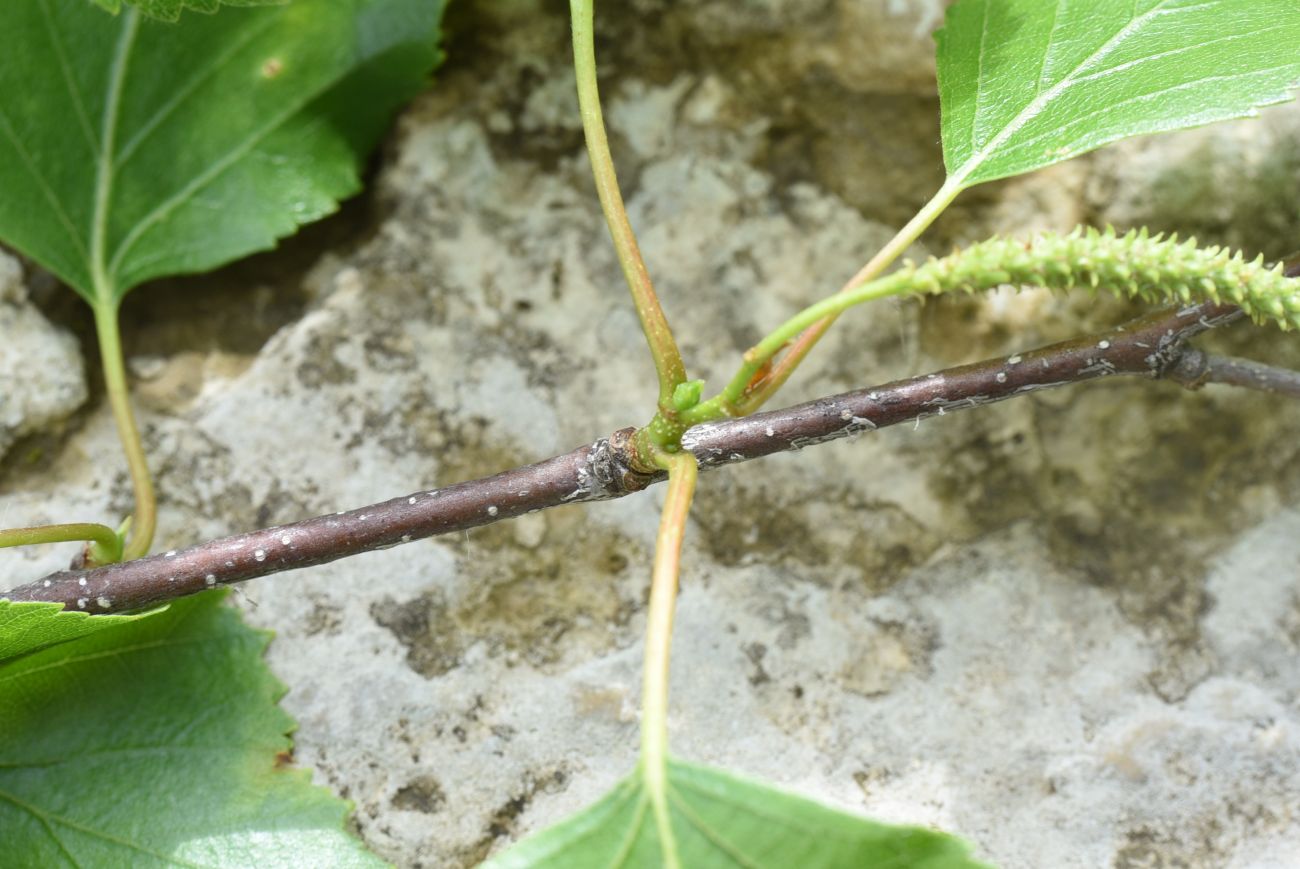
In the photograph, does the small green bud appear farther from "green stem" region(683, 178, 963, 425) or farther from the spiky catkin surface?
the spiky catkin surface

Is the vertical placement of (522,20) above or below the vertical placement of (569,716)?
above

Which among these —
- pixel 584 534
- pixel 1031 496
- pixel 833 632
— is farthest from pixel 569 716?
pixel 1031 496

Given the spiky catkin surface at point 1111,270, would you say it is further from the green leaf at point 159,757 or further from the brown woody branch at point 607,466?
the green leaf at point 159,757

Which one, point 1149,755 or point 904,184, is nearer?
point 1149,755

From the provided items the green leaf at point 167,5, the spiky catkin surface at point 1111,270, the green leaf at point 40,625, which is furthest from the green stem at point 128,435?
the spiky catkin surface at point 1111,270

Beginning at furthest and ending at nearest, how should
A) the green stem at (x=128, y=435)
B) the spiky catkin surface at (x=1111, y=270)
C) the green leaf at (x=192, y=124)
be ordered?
the green leaf at (x=192, y=124)
the green stem at (x=128, y=435)
the spiky catkin surface at (x=1111, y=270)

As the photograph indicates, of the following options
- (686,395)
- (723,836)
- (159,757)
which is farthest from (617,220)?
(159,757)

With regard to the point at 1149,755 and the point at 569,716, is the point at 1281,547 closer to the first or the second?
the point at 1149,755
